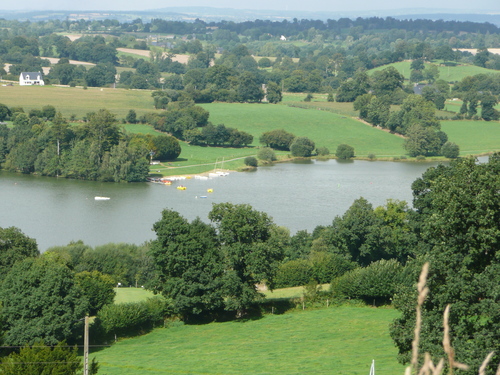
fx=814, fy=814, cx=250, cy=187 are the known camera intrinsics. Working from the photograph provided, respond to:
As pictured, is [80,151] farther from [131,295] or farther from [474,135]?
[474,135]

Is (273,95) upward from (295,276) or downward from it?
downward

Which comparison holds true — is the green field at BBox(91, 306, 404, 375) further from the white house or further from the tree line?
the white house

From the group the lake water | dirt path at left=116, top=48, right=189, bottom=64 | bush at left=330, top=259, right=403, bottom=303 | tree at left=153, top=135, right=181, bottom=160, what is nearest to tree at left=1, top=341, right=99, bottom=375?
bush at left=330, top=259, right=403, bottom=303

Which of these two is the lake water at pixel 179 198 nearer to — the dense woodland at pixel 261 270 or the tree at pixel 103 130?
the tree at pixel 103 130

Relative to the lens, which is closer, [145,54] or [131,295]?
[131,295]

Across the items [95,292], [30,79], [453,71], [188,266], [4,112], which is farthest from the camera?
[453,71]

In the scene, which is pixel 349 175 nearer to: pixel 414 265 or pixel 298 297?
pixel 298 297

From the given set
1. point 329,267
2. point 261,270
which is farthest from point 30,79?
point 261,270

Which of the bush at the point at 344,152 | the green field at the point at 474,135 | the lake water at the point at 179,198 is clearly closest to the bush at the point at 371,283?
the lake water at the point at 179,198
